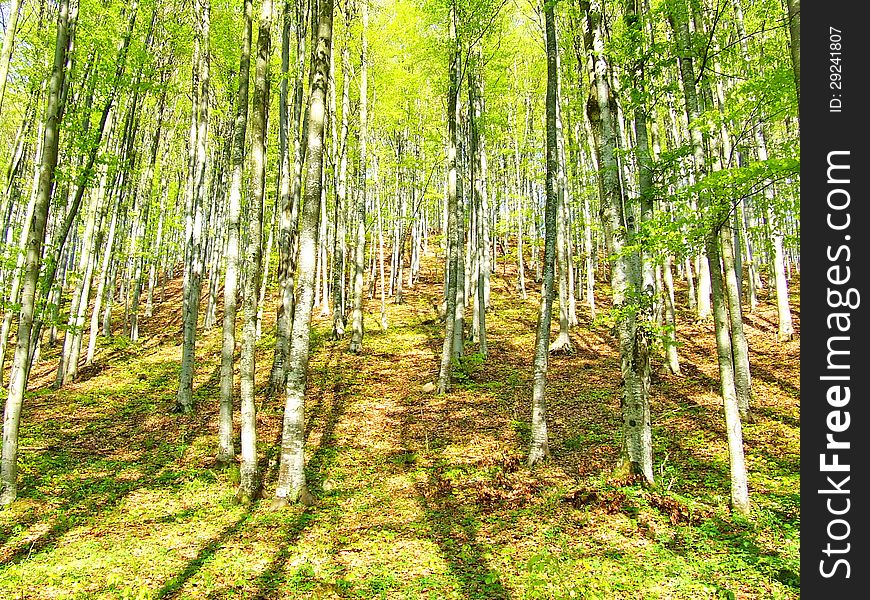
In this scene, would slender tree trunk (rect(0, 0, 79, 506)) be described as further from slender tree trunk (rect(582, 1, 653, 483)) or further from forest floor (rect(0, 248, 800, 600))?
slender tree trunk (rect(582, 1, 653, 483))

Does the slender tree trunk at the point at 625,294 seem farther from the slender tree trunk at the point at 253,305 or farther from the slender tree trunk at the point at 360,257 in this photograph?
the slender tree trunk at the point at 360,257

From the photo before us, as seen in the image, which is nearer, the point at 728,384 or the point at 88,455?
the point at 728,384

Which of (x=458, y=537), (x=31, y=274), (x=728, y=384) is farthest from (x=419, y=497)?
(x=31, y=274)

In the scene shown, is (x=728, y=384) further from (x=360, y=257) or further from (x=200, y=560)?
(x=360, y=257)

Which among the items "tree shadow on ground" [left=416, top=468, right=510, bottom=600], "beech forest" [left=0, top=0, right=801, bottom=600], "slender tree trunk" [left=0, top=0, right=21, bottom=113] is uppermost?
"slender tree trunk" [left=0, top=0, right=21, bottom=113]

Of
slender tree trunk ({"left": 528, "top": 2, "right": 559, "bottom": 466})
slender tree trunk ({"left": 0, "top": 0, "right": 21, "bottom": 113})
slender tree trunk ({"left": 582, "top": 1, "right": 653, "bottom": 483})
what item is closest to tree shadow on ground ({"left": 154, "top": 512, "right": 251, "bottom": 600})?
slender tree trunk ({"left": 528, "top": 2, "right": 559, "bottom": 466})

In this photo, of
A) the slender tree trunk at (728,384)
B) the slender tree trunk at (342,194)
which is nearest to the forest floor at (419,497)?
the slender tree trunk at (728,384)

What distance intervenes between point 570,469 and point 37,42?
60.1 ft

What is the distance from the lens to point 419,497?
8.41 m

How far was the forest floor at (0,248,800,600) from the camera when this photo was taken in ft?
18.6

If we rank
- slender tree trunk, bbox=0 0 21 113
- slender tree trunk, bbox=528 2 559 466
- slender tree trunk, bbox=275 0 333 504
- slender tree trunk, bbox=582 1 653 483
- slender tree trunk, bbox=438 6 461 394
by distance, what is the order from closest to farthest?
1. slender tree trunk, bbox=0 0 21 113
2. slender tree trunk, bbox=582 1 653 483
3. slender tree trunk, bbox=275 0 333 504
4. slender tree trunk, bbox=528 2 559 466
5. slender tree trunk, bbox=438 6 461 394

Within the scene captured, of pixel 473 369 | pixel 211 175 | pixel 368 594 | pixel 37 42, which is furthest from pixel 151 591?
pixel 211 175

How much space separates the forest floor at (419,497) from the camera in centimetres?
568
